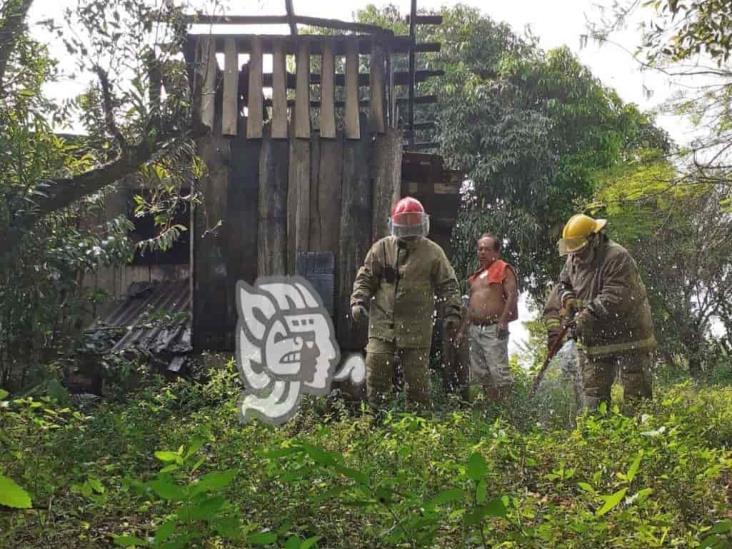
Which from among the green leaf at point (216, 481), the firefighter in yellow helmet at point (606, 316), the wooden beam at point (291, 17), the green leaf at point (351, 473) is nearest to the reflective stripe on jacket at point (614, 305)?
the firefighter in yellow helmet at point (606, 316)

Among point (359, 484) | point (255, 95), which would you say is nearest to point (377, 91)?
point (255, 95)

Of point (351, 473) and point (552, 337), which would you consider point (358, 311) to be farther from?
point (351, 473)

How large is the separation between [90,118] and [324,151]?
2628mm

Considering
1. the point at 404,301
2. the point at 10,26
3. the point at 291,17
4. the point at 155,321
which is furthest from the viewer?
the point at 155,321

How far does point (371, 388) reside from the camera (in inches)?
255

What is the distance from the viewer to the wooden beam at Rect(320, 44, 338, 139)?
7805mm

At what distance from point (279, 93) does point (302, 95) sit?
0.78 ft

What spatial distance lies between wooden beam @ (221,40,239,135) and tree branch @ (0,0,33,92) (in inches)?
98.2

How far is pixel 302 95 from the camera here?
7.93 meters

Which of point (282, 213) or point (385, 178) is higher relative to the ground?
point (385, 178)

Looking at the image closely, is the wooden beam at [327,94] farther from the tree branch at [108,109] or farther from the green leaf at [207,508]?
the green leaf at [207,508]

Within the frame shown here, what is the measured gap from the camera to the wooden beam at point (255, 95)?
7793 mm

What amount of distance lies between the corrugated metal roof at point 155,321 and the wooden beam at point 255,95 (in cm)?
202

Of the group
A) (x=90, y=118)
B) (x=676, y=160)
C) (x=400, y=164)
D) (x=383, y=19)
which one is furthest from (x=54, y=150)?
(x=383, y=19)
